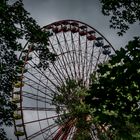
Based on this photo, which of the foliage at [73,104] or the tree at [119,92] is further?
the foliage at [73,104]

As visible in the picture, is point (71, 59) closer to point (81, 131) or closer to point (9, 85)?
point (81, 131)

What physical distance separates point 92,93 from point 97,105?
0.16 m

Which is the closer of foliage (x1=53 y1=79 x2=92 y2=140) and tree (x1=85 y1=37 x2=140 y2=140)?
tree (x1=85 y1=37 x2=140 y2=140)

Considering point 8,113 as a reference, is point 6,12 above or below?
above

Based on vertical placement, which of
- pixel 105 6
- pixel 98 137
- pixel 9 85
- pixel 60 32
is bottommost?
pixel 98 137

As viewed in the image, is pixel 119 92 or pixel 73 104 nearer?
pixel 119 92

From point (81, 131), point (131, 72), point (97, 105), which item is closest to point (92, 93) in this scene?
point (97, 105)

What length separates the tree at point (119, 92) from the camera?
5.62 metres

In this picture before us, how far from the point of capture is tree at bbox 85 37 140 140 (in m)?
5.62

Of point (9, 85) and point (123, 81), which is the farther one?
point (9, 85)

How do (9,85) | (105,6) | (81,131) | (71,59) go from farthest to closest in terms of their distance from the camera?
(71,59)
(81,131)
(9,85)
(105,6)

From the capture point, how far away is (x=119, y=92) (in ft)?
19.3

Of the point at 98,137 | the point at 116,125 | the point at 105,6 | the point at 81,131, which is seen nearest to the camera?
the point at 116,125

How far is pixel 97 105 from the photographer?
5750mm
